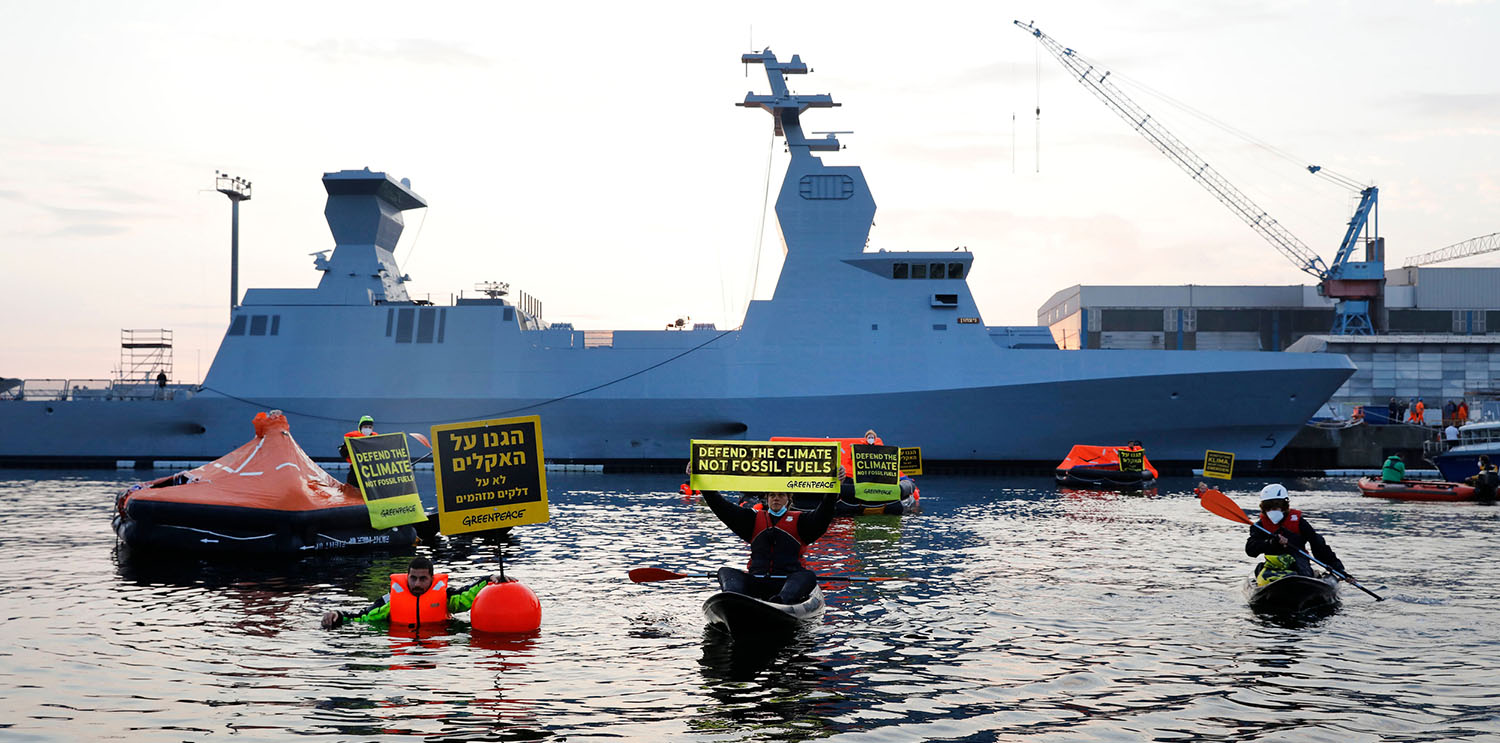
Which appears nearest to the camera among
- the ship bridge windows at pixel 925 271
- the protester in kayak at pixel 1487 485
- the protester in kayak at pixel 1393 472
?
the protester in kayak at pixel 1487 485

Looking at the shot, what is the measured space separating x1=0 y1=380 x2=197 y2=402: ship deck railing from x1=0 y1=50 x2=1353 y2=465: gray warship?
0.68 metres

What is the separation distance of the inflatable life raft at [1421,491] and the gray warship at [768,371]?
5645mm

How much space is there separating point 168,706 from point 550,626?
386 cm

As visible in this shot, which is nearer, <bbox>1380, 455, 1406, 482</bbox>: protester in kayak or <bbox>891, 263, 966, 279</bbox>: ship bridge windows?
<bbox>1380, 455, 1406, 482</bbox>: protester in kayak

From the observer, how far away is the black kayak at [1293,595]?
11539mm

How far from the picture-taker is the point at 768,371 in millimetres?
36750

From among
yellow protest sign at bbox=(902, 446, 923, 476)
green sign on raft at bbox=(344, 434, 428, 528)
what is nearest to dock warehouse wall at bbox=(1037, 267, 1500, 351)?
yellow protest sign at bbox=(902, 446, 923, 476)

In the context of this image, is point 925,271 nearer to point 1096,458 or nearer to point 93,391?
point 1096,458

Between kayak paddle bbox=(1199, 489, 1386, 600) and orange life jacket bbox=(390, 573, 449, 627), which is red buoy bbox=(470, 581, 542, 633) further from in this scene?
kayak paddle bbox=(1199, 489, 1386, 600)

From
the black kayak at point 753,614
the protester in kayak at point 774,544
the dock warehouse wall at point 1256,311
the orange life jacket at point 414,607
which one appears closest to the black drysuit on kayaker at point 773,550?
the protester in kayak at point 774,544

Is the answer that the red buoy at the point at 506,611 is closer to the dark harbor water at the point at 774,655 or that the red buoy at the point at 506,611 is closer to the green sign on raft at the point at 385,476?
the dark harbor water at the point at 774,655

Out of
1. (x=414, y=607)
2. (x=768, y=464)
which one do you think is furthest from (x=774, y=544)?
(x=414, y=607)

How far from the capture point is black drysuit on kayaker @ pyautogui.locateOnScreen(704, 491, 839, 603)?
35.1 feet

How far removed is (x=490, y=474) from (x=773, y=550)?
3.07 meters
